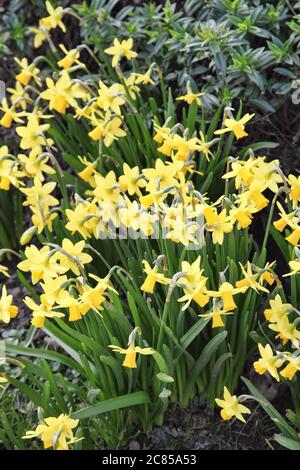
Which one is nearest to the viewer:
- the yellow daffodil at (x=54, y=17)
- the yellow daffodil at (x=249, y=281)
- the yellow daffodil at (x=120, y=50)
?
the yellow daffodil at (x=249, y=281)

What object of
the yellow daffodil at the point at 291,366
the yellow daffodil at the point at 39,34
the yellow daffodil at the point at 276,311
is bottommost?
the yellow daffodil at the point at 291,366

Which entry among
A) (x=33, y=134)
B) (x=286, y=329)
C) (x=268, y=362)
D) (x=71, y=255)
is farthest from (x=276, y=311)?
(x=33, y=134)

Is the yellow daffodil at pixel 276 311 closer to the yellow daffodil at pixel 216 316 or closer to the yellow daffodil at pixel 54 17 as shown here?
the yellow daffodil at pixel 216 316

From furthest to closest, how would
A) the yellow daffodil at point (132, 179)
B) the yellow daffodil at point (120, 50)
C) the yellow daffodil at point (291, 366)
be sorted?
the yellow daffodil at point (120, 50) < the yellow daffodil at point (132, 179) < the yellow daffodil at point (291, 366)

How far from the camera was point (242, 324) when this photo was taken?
2393 millimetres

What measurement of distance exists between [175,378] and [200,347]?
12 centimetres

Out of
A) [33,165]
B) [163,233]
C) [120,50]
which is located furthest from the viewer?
[120,50]

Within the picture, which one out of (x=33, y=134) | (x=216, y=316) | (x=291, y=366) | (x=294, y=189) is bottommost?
(x=291, y=366)

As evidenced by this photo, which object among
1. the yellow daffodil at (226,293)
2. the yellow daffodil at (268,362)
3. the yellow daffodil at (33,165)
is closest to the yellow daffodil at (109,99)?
the yellow daffodil at (33,165)

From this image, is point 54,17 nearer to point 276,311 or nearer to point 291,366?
point 276,311

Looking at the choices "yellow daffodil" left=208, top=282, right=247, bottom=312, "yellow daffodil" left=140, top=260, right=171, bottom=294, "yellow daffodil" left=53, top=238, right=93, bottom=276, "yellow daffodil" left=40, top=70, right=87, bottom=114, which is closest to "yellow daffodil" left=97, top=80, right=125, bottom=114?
"yellow daffodil" left=40, top=70, right=87, bottom=114
